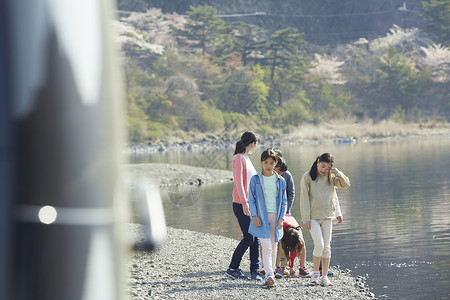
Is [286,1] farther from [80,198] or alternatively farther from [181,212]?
[80,198]

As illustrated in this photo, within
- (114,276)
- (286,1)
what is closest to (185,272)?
(114,276)

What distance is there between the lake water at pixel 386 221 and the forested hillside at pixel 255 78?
2904 cm

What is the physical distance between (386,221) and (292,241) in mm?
6878

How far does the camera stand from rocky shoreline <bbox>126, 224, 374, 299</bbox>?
25.8 ft

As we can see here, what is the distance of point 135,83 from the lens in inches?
2378

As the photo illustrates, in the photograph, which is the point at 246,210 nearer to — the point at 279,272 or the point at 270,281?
the point at 270,281

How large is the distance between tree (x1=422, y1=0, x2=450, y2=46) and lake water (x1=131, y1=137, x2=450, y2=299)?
1624 inches

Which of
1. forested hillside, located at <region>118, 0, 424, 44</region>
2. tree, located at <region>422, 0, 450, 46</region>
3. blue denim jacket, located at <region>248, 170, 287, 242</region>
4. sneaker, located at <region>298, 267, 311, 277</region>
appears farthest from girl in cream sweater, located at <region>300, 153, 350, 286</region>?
forested hillside, located at <region>118, 0, 424, 44</region>

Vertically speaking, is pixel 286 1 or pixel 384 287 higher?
pixel 286 1

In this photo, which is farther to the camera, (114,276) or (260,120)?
(260,120)

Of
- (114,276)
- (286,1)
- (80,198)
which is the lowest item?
(114,276)

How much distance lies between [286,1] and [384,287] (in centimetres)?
7387

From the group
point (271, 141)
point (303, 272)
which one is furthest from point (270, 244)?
point (271, 141)

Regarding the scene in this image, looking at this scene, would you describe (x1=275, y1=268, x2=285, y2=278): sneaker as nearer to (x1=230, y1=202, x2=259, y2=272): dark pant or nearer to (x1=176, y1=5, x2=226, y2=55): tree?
(x1=230, y1=202, x2=259, y2=272): dark pant
